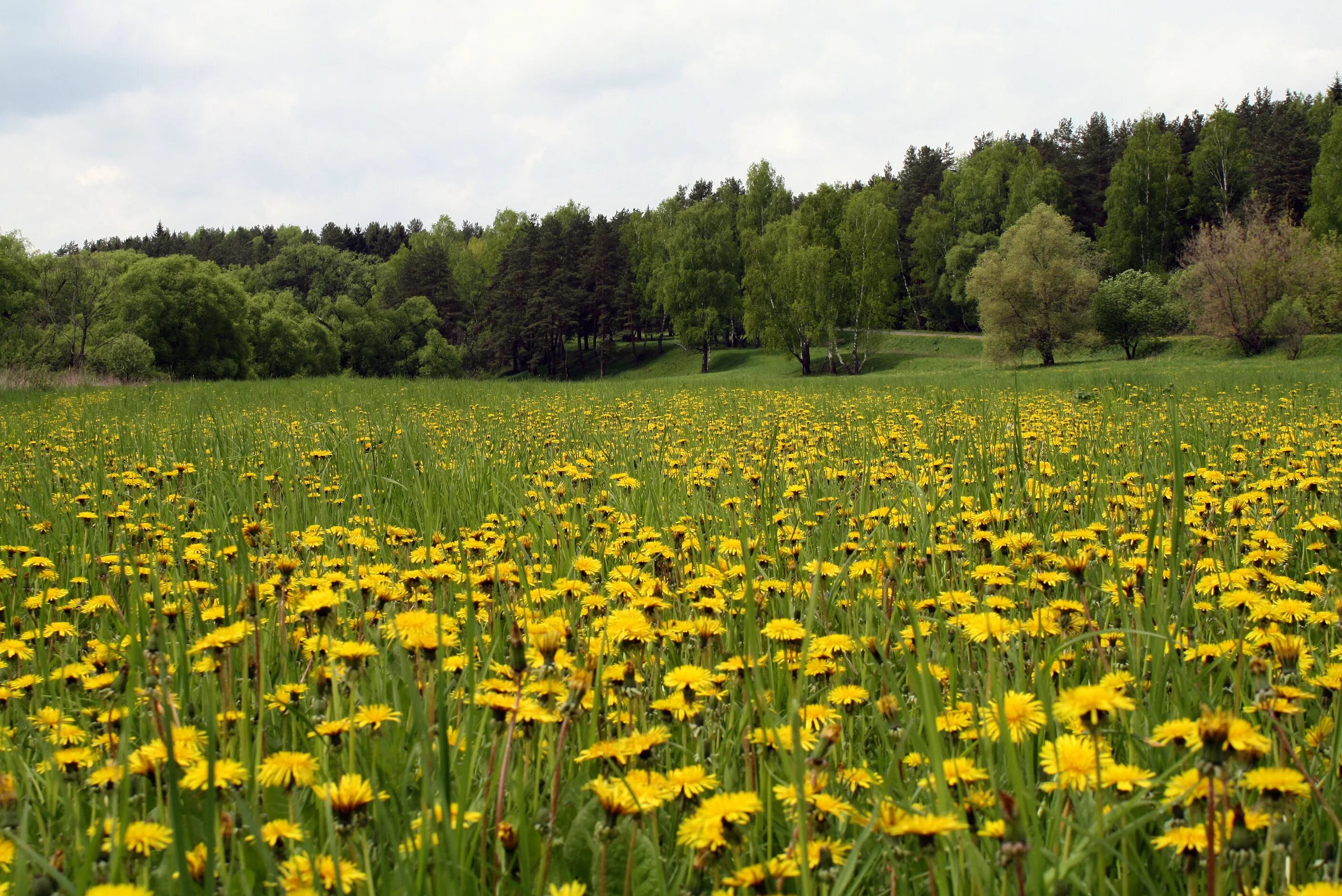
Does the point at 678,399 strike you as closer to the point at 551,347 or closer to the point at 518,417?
the point at 518,417

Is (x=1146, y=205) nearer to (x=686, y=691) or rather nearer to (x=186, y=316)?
(x=186, y=316)

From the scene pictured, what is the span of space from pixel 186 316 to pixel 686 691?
54773 millimetres

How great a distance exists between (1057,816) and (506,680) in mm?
823

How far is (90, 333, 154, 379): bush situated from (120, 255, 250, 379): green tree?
25.1 ft

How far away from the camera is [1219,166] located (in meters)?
63.9

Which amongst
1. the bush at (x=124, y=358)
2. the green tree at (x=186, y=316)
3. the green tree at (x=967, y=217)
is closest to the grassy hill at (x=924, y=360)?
the green tree at (x=967, y=217)

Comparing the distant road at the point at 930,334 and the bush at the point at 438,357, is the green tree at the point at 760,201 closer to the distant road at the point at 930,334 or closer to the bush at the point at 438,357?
the distant road at the point at 930,334

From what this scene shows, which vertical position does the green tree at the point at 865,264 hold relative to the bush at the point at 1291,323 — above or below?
above

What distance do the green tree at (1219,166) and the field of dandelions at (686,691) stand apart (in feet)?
242

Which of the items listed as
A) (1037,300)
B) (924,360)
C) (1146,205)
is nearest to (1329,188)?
(1146,205)

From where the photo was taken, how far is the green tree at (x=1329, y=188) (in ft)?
167

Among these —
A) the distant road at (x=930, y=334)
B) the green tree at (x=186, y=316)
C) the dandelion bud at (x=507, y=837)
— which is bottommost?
the dandelion bud at (x=507, y=837)

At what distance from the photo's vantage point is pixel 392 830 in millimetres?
1112

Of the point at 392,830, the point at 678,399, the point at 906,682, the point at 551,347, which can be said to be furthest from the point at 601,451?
the point at 551,347
